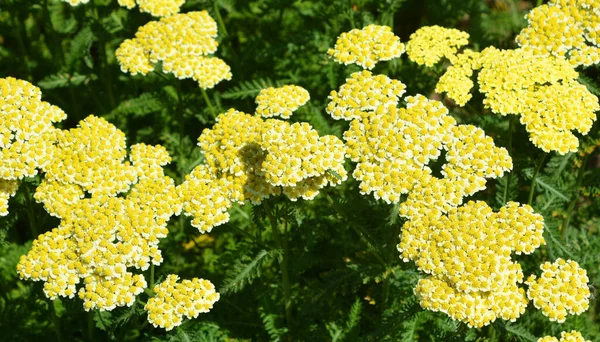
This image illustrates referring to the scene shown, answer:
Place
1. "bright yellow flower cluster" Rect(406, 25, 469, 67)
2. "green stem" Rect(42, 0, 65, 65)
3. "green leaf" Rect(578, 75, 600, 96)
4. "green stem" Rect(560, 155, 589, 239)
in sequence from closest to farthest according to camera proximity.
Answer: "bright yellow flower cluster" Rect(406, 25, 469, 67) → "green leaf" Rect(578, 75, 600, 96) → "green stem" Rect(560, 155, 589, 239) → "green stem" Rect(42, 0, 65, 65)

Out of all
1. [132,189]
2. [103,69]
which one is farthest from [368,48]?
[103,69]

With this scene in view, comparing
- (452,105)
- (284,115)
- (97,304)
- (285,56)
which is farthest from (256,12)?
(97,304)

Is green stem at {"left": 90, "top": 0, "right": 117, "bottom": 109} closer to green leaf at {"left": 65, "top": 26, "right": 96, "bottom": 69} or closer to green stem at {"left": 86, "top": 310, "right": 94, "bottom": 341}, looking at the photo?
green leaf at {"left": 65, "top": 26, "right": 96, "bottom": 69}

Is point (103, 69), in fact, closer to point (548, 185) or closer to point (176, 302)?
point (176, 302)

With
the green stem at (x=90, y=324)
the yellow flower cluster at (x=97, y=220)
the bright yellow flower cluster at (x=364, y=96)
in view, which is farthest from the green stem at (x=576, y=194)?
the green stem at (x=90, y=324)

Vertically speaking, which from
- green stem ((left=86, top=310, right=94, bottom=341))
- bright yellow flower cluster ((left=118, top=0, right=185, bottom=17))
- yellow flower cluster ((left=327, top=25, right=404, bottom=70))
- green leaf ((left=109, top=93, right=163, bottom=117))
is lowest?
green stem ((left=86, top=310, right=94, bottom=341))

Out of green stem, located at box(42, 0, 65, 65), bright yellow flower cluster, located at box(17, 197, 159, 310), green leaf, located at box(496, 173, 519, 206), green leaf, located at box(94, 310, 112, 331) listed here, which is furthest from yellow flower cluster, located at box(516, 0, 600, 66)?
green stem, located at box(42, 0, 65, 65)

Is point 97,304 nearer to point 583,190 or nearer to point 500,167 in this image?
point 500,167
